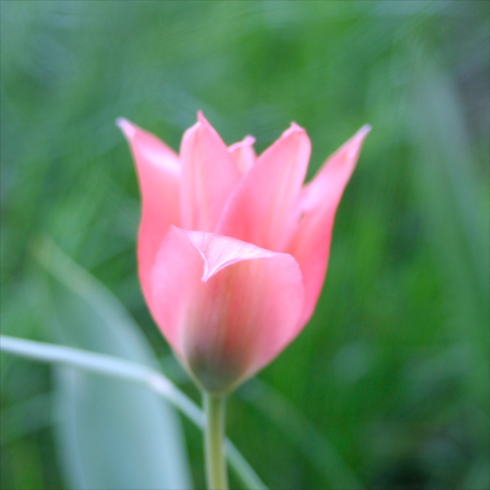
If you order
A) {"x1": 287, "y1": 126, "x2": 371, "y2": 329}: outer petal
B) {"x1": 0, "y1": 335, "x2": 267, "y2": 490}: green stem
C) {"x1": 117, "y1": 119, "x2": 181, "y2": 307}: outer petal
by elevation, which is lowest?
{"x1": 0, "y1": 335, "x2": 267, "y2": 490}: green stem

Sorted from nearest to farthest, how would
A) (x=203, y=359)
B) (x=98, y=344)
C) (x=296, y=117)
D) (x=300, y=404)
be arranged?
(x=203, y=359) → (x=98, y=344) → (x=300, y=404) → (x=296, y=117)

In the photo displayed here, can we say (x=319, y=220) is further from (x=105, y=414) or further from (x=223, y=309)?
(x=105, y=414)

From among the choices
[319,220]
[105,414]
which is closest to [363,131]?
[319,220]

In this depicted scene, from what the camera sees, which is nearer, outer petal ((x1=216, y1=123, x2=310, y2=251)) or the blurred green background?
outer petal ((x1=216, y1=123, x2=310, y2=251))

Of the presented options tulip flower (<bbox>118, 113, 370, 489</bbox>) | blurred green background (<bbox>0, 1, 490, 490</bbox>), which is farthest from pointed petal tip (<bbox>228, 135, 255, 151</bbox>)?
blurred green background (<bbox>0, 1, 490, 490</bbox>)

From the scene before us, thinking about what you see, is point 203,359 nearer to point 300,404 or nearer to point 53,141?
point 300,404

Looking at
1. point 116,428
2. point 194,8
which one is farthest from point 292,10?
point 116,428

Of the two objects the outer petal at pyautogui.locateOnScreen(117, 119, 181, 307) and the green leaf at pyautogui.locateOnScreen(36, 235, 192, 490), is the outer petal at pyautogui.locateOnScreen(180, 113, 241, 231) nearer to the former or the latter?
the outer petal at pyautogui.locateOnScreen(117, 119, 181, 307)
